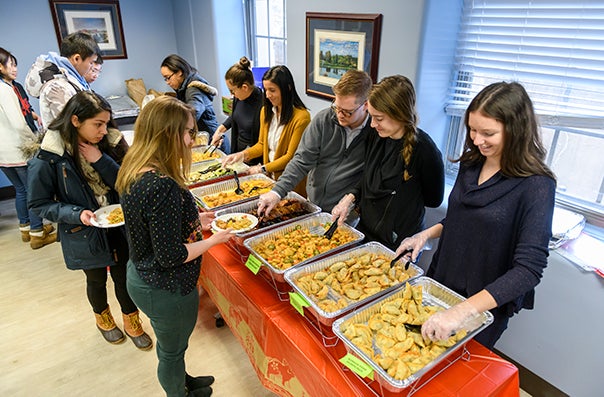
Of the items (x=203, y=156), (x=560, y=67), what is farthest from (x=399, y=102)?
(x=203, y=156)

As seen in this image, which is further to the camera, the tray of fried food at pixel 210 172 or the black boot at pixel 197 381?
the tray of fried food at pixel 210 172

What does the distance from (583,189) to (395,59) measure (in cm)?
117

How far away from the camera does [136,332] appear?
7.39 feet

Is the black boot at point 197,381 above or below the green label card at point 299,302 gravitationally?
below

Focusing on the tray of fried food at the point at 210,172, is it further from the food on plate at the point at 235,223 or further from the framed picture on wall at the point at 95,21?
the framed picture on wall at the point at 95,21

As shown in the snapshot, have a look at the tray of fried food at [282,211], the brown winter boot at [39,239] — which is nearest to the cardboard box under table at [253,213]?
the tray of fried food at [282,211]

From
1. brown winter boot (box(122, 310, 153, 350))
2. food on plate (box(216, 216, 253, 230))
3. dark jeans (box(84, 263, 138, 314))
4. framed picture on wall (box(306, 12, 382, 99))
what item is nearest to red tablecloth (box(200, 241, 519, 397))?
food on plate (box(216, 216, 253, 230))

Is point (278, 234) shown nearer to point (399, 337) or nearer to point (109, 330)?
point (399, 337)

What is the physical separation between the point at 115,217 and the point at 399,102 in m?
1.39

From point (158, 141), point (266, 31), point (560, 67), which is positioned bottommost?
point (158, 141)

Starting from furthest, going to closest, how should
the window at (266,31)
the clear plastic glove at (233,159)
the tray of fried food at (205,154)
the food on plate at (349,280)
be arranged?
1. the window at (266,31)
2. the tray of fried food at (205,154)
3. the clear plastic glove at (233,159)
4. the food on plate at (349,280)

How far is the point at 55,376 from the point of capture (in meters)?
2.07

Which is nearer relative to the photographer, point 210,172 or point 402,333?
point 402,333

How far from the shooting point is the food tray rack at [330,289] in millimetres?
1199
